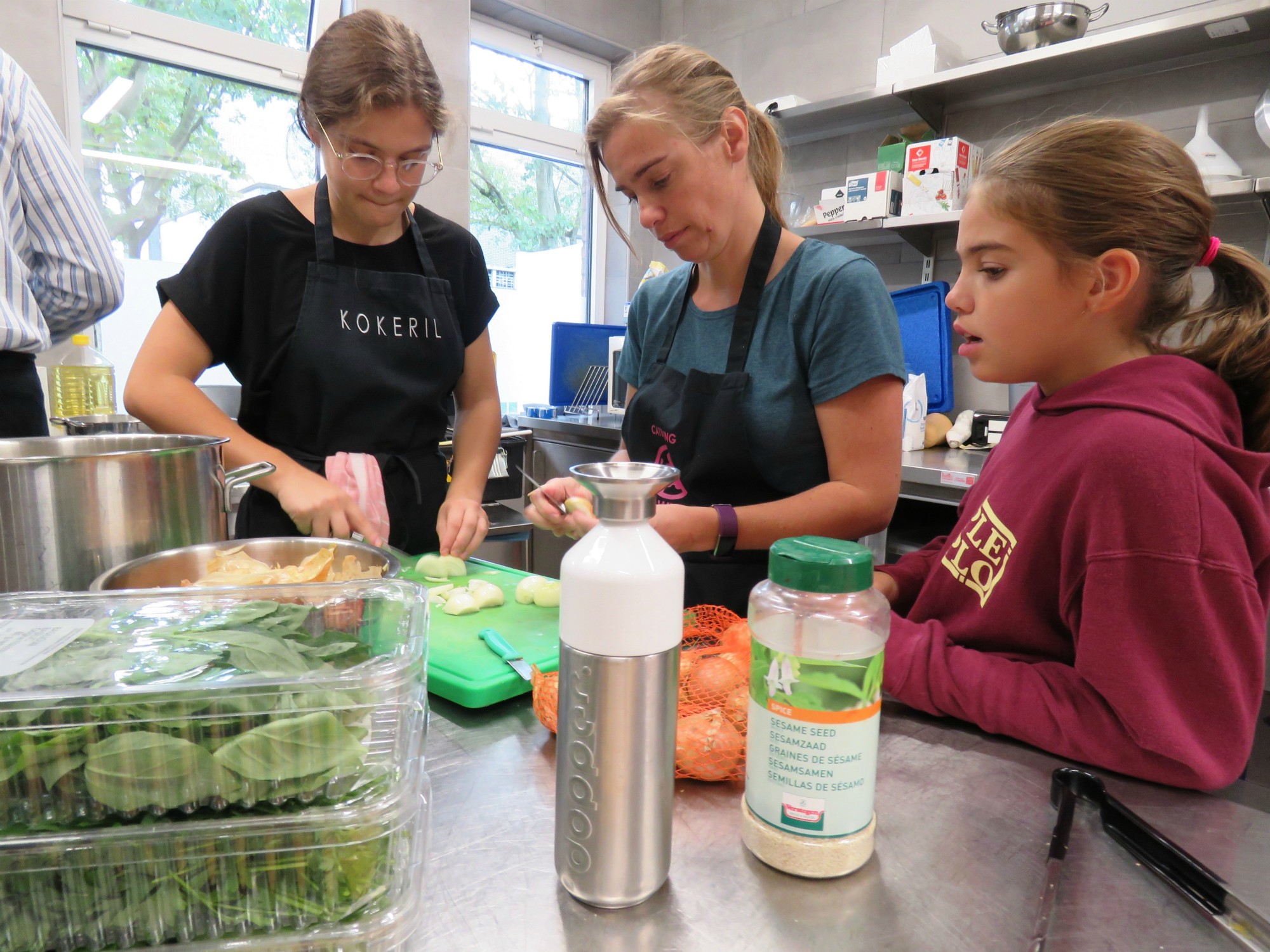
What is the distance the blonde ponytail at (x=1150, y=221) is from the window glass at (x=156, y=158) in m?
2.85

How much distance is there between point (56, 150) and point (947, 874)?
2001 mm

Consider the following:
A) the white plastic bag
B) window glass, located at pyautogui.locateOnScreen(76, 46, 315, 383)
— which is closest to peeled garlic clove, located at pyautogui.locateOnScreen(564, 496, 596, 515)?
the white plastic bag

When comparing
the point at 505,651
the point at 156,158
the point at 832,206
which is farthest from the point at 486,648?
the point at 156,158

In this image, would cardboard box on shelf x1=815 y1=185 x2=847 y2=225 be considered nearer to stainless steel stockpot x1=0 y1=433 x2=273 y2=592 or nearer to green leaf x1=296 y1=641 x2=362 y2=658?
stainless steel stockpot x1=0 y1=433 x2=273 y2=592

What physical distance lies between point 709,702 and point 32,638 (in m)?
0.54

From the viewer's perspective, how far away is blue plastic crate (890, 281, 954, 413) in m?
2.86

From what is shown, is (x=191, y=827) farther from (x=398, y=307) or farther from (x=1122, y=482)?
(x=398, y=307)

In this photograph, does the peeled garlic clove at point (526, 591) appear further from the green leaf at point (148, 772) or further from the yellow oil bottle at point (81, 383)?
the yellow oil bottle at point (81, 383)

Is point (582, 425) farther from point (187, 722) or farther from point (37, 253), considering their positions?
point (187, 722)

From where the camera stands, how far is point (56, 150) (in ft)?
5.28

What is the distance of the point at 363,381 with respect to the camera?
1486mm

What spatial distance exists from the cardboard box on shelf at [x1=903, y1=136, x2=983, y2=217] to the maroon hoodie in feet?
7.18

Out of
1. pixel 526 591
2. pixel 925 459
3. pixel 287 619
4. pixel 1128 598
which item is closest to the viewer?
pixel 287 619

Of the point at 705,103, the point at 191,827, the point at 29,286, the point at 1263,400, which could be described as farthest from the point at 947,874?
the point at 29,286
